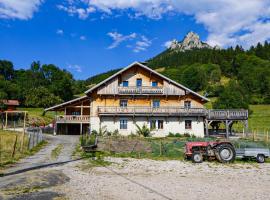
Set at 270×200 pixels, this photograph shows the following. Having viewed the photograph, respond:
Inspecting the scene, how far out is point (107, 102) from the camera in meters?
41.2

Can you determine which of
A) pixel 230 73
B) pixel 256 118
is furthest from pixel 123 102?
pixel 230 73

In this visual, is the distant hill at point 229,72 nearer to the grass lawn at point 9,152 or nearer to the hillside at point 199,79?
the hillside at point 199,79

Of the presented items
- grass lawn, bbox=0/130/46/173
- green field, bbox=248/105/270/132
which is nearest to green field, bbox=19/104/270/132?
green field, bbox=248/105/270/132

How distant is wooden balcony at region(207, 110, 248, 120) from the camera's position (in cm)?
3959

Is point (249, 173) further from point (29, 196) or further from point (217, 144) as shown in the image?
point (29, 196)

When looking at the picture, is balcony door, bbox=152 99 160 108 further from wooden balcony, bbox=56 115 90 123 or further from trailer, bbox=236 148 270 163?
trailer, bbox=236 148 270 163

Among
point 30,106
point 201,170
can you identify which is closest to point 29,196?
point 201,170

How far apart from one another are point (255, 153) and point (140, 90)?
21.5 m

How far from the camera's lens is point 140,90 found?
40.9 metres

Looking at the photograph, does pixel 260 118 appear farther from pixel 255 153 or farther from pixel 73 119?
pixel 255 153

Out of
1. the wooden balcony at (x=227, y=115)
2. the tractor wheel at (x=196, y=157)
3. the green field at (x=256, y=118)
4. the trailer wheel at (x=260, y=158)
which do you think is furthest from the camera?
the green field at (x=256, y=118)

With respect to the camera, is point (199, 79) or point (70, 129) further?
point (199, 79)

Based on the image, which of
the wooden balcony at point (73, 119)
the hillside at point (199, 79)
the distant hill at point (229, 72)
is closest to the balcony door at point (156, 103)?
the wooden balcony at point (73, 119)

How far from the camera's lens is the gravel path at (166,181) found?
1175 cm
